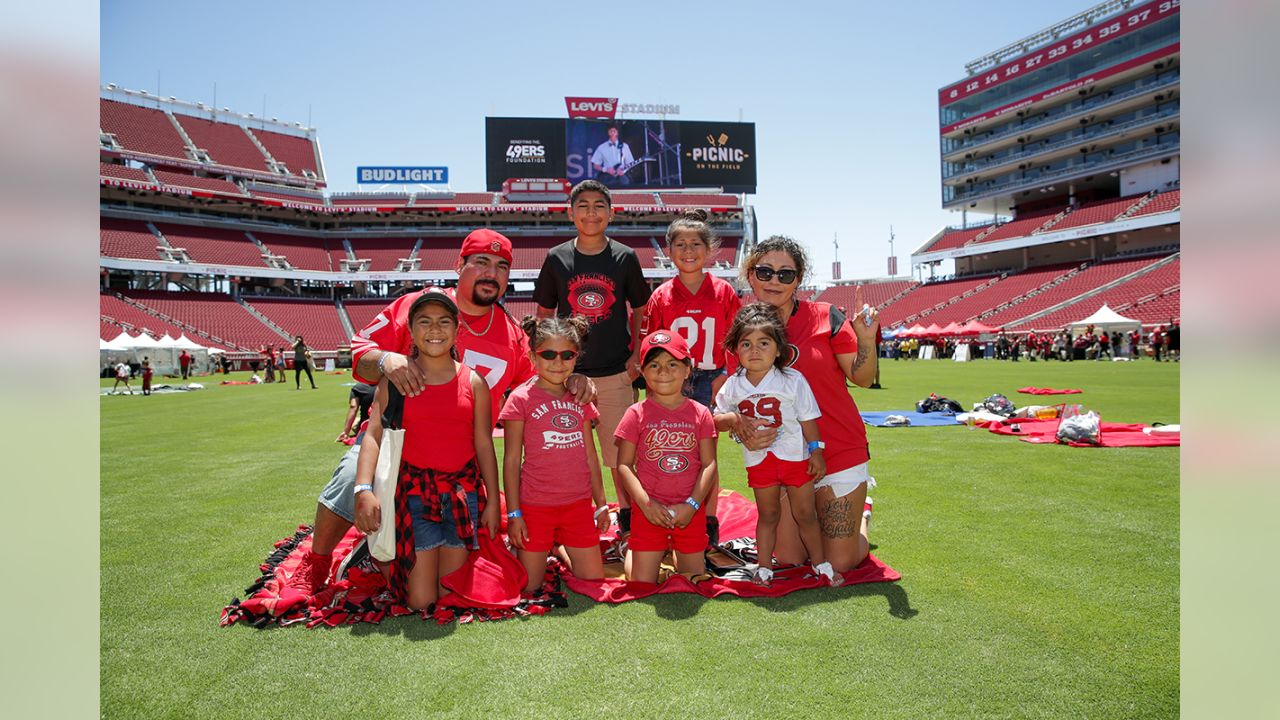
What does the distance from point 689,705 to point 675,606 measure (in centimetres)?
98

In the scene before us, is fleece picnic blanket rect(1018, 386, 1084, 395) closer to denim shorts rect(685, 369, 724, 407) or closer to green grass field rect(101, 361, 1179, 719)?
green grass field rect(101, 361, 1179, 719)

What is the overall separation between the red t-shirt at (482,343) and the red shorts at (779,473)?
1.55 metres

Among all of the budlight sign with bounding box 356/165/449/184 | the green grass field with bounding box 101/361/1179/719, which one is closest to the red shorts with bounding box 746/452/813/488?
the green grass field with bounding box 101/361/1179/719

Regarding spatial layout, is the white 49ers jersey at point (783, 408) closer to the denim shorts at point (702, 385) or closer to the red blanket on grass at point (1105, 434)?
the denim shorts at point (702, 385)

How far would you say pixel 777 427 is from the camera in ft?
12.8

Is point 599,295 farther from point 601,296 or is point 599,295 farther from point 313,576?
point 313,576

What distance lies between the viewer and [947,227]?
62.3 metres

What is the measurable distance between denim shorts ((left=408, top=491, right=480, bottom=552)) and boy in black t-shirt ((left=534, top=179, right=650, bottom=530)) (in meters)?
1.36

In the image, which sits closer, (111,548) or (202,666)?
(202,666)

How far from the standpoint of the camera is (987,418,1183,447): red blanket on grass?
307 inches

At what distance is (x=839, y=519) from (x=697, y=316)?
170cm

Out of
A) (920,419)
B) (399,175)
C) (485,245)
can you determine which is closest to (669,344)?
(485,245)
